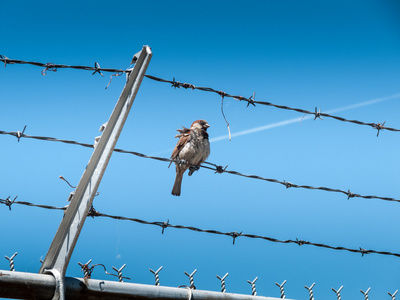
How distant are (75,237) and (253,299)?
3.76 feet

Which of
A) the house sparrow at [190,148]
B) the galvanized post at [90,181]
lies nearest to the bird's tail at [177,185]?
the house sparrow at [190,148]

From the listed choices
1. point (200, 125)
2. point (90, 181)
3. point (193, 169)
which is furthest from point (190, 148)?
point (90, 181)

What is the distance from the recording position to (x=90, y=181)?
8.43 ft

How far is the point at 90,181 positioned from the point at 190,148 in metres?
3.15

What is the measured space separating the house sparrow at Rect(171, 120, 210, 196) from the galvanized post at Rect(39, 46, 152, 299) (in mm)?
2837

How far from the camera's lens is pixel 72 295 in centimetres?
244

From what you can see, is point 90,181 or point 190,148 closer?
point 90,181

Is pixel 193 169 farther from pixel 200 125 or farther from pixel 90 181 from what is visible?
pixel 90 181

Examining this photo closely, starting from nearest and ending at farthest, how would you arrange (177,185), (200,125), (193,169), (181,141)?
(193,169)
(181,141)
(177,185)
(200,125)

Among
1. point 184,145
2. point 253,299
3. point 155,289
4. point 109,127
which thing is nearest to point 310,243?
point 253,299

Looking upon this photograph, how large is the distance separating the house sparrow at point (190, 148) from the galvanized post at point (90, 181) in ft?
9.31

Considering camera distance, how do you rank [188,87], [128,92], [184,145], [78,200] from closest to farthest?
[78,200] < [128,92] < [188,87] < [184,145]

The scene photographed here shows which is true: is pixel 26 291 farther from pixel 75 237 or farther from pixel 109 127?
pixel 109 127

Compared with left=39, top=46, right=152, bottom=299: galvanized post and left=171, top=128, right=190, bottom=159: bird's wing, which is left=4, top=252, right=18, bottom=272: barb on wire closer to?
left=39, top=46, right=152, bottom=299: galvanized post
